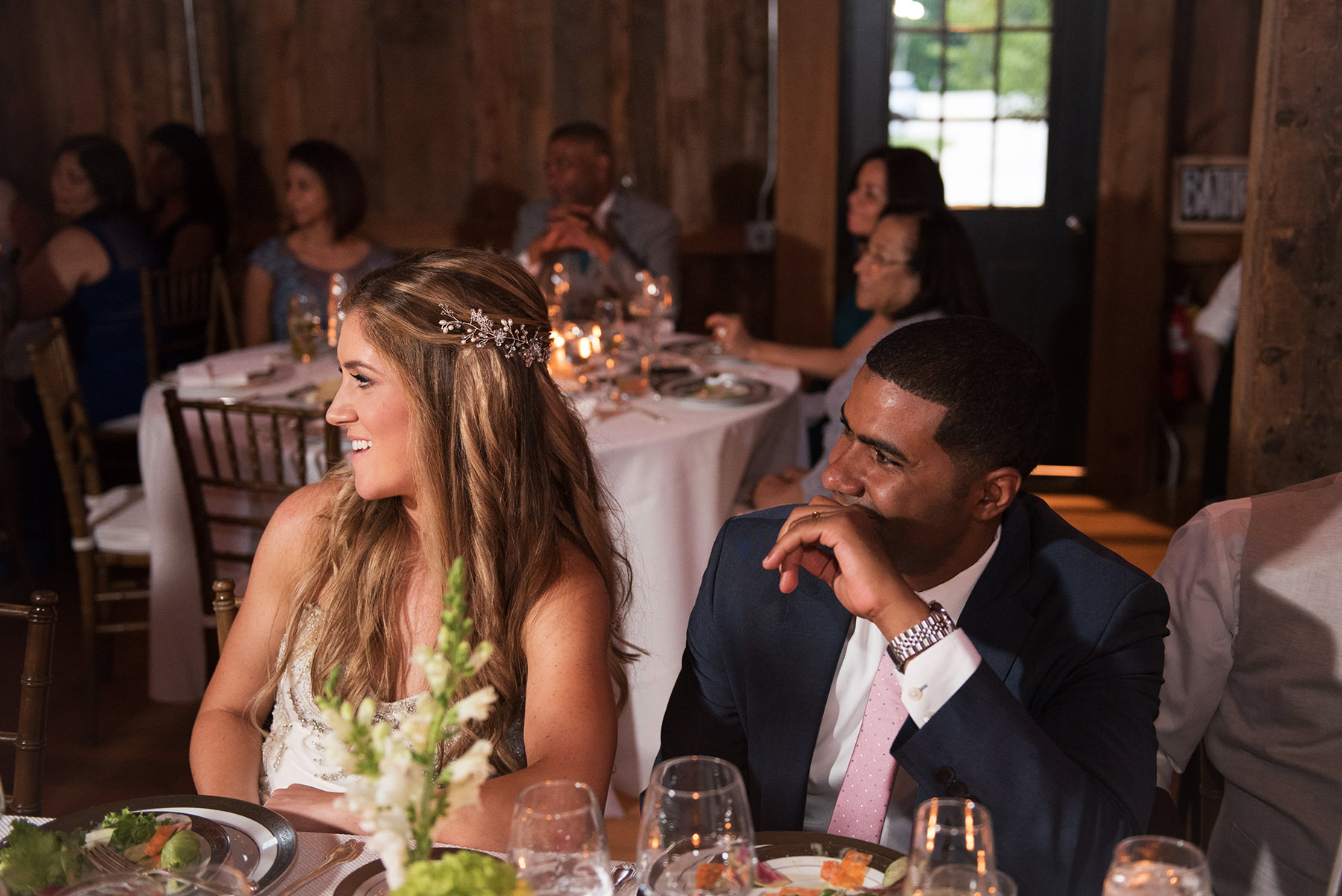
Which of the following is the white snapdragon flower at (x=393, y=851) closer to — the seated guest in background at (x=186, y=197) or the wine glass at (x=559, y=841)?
the wine glass at (x=559, y=841)

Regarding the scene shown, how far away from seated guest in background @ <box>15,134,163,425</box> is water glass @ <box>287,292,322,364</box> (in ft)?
3.59

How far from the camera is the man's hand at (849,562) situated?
4.34 feet

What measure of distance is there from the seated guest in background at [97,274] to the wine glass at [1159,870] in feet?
14.5

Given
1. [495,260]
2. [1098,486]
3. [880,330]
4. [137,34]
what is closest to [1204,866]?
[495,260]

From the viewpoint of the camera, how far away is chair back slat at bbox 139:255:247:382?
462 centimetres

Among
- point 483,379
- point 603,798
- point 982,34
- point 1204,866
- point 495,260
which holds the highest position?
point 982,34

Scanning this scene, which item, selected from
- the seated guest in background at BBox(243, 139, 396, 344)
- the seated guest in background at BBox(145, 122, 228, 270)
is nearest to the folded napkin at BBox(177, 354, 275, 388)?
the seated guest in background at BBox(243, 139, 396, 344)

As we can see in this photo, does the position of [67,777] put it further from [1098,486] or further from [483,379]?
[1098,486]

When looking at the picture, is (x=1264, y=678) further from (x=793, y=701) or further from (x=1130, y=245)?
(x=1130, y=245)

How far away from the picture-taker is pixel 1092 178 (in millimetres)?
5328

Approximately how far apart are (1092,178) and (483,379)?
4440 mm

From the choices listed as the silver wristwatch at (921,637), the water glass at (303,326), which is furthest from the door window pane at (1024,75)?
the silver wristwatch at (921,637)

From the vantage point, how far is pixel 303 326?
3887 millimetres

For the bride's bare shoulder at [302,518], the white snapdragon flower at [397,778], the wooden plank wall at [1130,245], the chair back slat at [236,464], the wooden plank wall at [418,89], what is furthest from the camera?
the wooden plank wall at [418,89]
